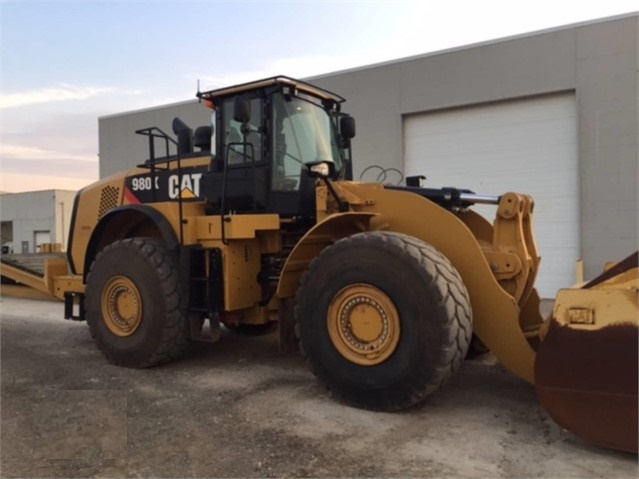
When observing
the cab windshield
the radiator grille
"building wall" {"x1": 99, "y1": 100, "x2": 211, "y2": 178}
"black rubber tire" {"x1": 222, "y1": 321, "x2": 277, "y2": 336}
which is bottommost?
"black rubber tire" {"x1": 222, "y1": 321, "x2": 277, "y2": 336}

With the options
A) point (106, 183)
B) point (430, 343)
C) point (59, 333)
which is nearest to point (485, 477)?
point (430, 343)

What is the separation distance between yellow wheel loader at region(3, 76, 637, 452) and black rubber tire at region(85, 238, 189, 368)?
2 cm

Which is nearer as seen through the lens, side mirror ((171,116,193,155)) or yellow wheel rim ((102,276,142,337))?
yellow wheel rim ((102,276,142,337))

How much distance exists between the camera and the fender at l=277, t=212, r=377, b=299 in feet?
16.3

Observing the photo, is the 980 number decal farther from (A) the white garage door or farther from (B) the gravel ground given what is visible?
(A) the white garage door

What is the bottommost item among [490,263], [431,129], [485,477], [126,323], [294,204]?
[485,477]

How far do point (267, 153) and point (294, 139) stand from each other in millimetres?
331

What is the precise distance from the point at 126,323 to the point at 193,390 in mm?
1261

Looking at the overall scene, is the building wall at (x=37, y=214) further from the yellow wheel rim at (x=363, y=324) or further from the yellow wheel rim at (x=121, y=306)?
the yellow wheel rim at (x=363, y=324)

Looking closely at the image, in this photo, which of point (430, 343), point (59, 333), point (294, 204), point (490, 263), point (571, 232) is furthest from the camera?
point (571, 232)

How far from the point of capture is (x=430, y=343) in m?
3.99

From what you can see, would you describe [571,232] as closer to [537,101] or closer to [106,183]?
[537,101]

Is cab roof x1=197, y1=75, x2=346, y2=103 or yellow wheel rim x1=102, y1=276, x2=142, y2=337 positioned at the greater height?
cab roof x1=197, y1=75, x2=346, y2=103

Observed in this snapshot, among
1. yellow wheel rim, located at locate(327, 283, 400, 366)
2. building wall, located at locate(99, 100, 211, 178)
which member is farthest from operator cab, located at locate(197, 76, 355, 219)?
building wall, located at locate(99, 100, 211, 178)
